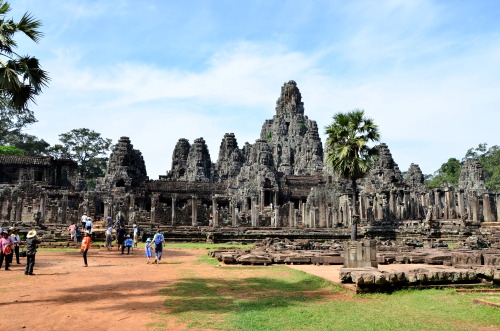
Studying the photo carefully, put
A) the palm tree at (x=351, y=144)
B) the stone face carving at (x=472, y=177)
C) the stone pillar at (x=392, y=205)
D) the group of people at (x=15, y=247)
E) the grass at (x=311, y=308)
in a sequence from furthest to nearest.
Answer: the stone face carving at (x=472, y=177)
the stone pillar at (x=392, y=205)
the palm tree at (x=351, y=144)
the group of people at (x=15, y=247)
the grass at (x=311, y=308)

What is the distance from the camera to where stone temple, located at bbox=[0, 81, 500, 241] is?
26.2 m

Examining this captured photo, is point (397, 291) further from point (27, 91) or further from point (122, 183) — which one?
point (122, 183)

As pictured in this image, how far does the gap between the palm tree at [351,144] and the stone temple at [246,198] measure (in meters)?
8.66

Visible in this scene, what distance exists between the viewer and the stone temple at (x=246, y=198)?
26188 mm

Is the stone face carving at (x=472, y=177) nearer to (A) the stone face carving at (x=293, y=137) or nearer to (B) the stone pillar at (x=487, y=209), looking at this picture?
(B) the stone pillar at (x=487, y=209)

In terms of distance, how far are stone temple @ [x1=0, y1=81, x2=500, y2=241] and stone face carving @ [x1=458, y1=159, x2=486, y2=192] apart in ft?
0.38

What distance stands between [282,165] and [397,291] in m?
60.7

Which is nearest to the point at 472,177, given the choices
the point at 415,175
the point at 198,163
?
the point at 415,175

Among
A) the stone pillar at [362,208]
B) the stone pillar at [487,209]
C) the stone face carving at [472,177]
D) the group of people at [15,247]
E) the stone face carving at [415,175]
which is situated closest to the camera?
the group of people at [15,247]

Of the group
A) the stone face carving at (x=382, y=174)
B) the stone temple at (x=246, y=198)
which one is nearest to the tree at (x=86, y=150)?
the stone temple at (x=246, y=198)

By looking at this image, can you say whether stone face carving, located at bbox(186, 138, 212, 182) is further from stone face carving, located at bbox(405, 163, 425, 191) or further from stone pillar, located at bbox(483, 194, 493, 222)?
stone pillar, located at bbox(483, 194, 493, 222)

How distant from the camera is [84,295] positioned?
8.38m

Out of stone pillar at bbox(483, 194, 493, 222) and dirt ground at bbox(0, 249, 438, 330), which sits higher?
stone pillar at bbox(483, 194, 493, 222)

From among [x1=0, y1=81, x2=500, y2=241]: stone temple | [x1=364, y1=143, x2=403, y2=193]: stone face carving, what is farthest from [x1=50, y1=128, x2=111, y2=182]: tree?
[x1=364, y1=143, x2=403, y2=193]: stone face carving
